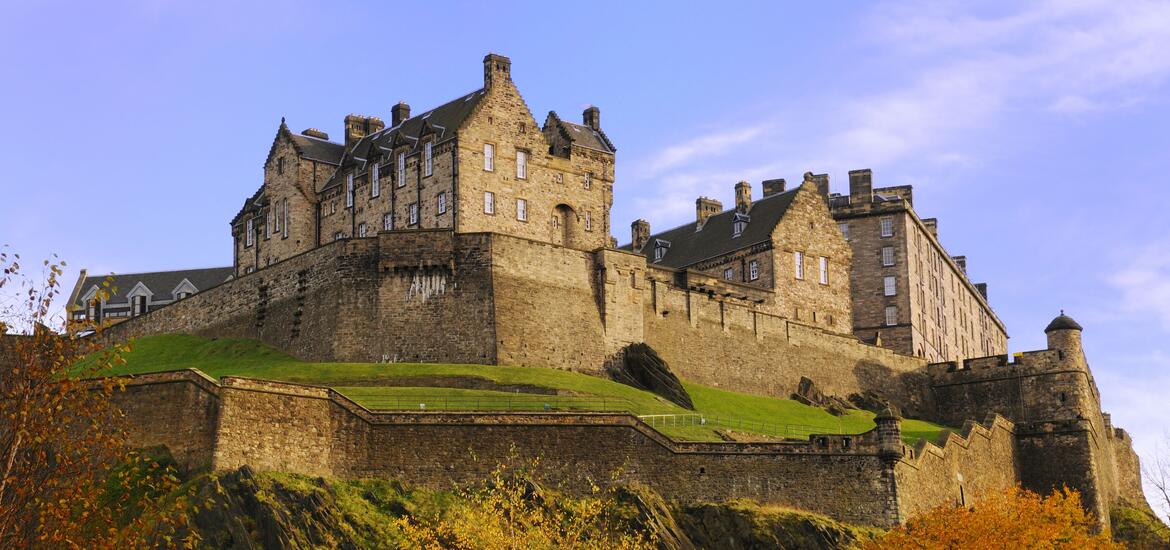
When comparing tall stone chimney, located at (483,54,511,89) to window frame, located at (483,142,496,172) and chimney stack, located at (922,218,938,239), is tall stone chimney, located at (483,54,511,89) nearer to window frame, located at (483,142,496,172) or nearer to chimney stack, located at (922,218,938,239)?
window frame, located at (483,142,496,172)

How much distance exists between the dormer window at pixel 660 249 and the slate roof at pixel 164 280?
30156 millimetres

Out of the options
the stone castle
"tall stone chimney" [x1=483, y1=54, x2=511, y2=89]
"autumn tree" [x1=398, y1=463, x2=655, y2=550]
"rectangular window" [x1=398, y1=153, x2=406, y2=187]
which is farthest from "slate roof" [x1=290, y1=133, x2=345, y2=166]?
"autumn tree" [x1=398, y1=463, x2=655, y2=550]

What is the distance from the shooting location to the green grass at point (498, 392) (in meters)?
64.4

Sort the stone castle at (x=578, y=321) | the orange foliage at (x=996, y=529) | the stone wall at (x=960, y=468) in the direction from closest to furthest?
the orange foliage at (x=996, y=529) < the stone castle at (x=578, y=321) < the stone wall at (x=960, y=468)

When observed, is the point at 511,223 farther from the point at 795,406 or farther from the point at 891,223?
the point at 891,223

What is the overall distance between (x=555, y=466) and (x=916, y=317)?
149ft

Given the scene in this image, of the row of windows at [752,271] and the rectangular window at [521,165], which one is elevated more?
the rectangular window at [521,165]

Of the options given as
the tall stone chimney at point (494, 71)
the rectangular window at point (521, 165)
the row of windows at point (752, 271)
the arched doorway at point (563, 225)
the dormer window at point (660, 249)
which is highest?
the tall stone chimney at point (494, 71)

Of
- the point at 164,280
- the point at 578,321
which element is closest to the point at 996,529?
the point at 578,321

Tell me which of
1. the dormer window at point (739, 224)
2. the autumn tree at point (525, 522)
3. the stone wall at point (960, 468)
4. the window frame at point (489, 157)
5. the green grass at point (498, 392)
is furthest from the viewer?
the dormer window at point (739, 224)

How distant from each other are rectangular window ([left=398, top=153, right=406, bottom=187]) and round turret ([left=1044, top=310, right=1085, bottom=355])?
3606cm

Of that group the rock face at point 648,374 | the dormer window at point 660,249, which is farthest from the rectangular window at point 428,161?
the dormer window at point 660,249

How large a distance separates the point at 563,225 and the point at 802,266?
646 inches

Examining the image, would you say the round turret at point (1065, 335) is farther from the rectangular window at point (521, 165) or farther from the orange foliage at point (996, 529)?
the rectangular window at point (521, 165)
